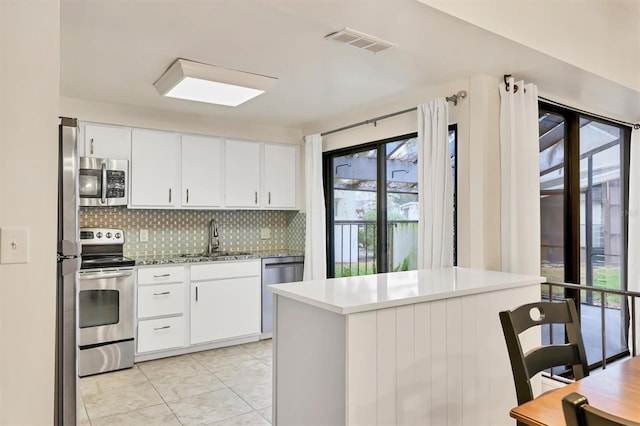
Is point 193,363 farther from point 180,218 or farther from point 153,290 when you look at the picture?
point 180,218

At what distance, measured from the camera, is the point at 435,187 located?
3.31m

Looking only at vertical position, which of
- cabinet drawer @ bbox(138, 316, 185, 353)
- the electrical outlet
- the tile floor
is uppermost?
the electrical outlet

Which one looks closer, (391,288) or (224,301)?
(391,288)

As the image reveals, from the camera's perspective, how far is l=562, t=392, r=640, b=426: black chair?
0.77 meters

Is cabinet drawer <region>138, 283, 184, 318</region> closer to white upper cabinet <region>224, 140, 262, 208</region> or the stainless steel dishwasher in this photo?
the stainless steel dishwasher

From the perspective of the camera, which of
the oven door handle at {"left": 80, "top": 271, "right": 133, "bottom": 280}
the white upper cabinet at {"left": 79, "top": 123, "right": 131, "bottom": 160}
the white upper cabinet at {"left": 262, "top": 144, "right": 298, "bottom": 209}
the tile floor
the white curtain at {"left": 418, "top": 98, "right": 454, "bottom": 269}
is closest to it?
the tile floor

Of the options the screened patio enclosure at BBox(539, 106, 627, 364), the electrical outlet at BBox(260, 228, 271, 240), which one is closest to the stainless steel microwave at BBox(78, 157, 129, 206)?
the electrical outlet at BBox(260, 228, 271, 240)

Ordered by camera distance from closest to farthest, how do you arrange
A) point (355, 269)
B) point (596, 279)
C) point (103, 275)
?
1. point (103, 275)
2. point (596, 279)
3. point (355, 269)

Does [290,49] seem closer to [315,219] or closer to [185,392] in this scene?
→ [315,219]

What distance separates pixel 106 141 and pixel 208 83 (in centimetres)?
149

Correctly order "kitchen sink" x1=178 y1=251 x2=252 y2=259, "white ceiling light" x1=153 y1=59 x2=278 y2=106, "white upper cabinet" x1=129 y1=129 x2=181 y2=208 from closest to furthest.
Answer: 1. "white ceiling light" x1=153 y1=59 x2=278 y2=106
2. "white upper cabinet" x1=129 y1=129 x2=181 y2=208
3. "kitchen sink" x1=178 y1=251 x2=252 y2=259

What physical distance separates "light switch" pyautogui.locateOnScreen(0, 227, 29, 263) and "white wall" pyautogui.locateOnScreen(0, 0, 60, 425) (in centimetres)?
2

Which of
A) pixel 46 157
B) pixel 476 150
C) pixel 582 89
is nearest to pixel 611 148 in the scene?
pixel 582 89

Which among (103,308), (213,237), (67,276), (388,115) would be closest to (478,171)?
(388,115)
